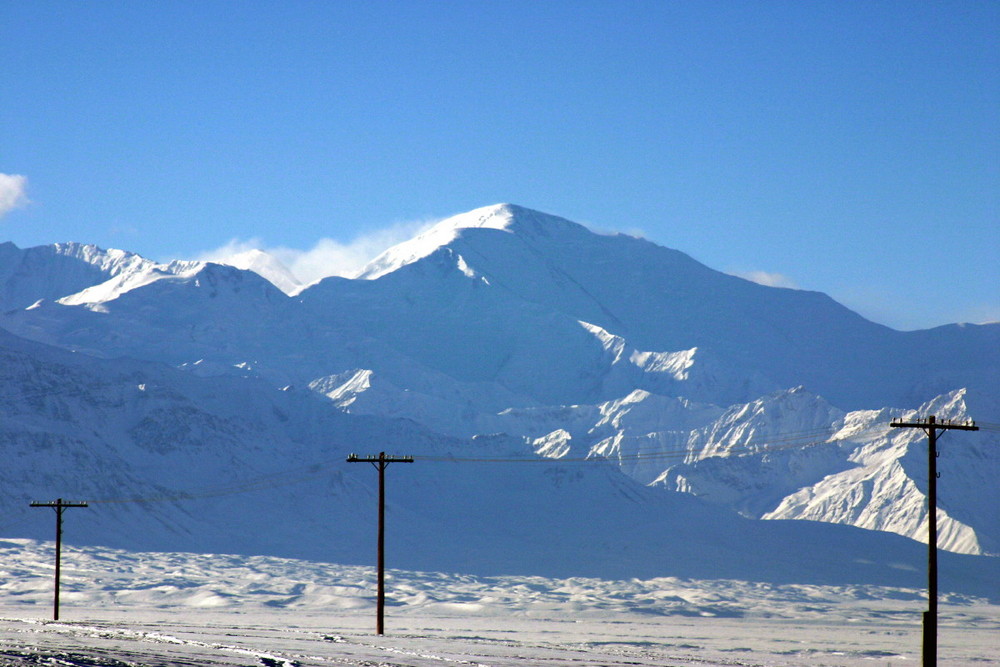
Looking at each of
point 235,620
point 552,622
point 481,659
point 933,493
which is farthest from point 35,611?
point 933,493

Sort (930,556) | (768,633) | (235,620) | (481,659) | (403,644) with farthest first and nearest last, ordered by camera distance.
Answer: (768,633), (235,620), (403,644), (481,659), (930,556)

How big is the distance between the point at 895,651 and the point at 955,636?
57.8 metres

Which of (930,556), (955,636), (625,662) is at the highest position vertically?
(930,556)

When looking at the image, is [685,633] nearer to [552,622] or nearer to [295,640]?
[552,622]

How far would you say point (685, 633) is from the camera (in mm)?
176750

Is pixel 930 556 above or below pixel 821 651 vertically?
above

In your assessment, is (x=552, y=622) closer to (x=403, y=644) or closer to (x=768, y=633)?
(x=768, y=633)

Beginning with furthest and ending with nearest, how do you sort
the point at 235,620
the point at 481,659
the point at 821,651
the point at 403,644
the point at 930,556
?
the point at 235,620 → the point at 821,651 → the point at 403,644 → the point at 481,659 → the point at 930,556

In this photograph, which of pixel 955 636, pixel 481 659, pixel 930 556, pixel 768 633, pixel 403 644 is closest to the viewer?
pixel 930 556

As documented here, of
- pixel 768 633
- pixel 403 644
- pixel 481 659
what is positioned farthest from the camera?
pixel 768 633

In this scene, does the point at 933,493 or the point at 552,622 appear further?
the point at 552,622

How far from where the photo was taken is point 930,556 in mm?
68750

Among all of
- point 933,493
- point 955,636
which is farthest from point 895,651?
point 933,493

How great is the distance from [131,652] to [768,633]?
129681mm
